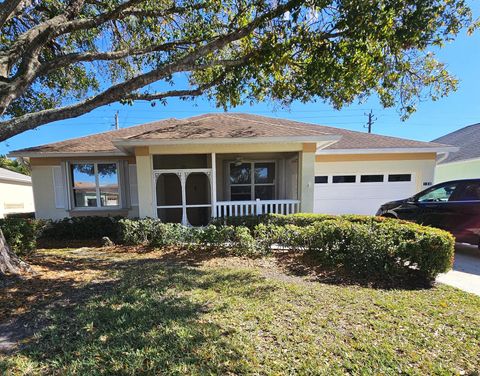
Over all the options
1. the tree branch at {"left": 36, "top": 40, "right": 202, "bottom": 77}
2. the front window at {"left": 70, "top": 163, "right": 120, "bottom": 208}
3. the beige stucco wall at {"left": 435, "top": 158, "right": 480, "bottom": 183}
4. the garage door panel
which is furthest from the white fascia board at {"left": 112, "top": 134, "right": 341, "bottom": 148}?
the beige stucco wall at {"left": 435, "top": 158, "right": 480, "bottom": 183}

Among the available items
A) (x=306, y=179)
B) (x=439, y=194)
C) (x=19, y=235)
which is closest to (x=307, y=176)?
(x=306, y=179)

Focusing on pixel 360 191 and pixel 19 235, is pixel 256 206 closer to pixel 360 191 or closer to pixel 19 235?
pixel 360 191

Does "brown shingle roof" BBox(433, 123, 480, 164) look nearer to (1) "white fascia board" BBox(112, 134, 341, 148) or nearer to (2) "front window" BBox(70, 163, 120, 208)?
(1) "white fascia board" BBox(112, 134, 341, 148)

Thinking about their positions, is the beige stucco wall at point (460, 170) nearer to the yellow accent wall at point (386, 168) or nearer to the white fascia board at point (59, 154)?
the yellow accent wall at point (386, 168)

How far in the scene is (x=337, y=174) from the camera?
36.4 ft

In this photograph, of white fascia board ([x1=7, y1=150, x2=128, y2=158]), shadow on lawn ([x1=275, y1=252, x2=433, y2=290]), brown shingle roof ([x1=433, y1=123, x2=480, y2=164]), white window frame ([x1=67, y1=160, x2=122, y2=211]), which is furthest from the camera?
brown shingle roof ([x1=433, y1=123, x2=480, y2=164])

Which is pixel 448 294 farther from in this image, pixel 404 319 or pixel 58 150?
pixel 58 150

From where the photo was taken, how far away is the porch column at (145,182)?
8.02 m

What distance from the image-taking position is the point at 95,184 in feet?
34.2

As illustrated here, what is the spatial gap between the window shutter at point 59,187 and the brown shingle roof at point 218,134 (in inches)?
37.7

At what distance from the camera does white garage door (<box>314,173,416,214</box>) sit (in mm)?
11008

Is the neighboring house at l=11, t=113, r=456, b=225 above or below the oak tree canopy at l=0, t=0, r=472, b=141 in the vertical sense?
below

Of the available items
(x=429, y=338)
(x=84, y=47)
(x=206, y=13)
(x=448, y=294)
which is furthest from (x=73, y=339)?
(x=84, y=47)

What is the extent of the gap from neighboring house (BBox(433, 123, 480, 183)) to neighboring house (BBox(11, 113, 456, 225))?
3977 mm
